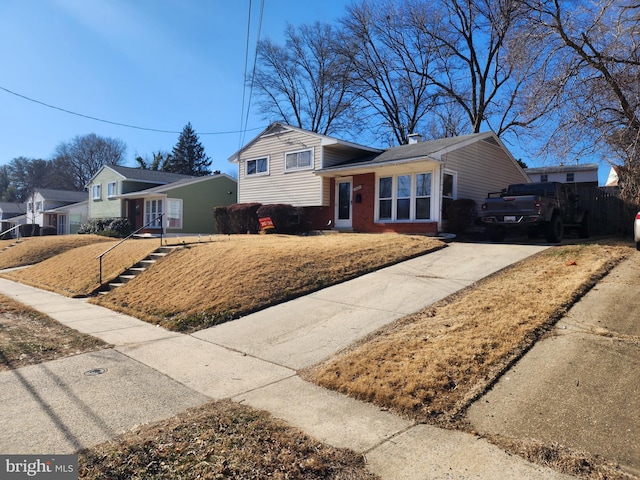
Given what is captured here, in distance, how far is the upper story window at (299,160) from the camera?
1820 centimetres

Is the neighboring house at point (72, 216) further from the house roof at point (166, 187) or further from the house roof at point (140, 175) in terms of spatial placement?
the house roof at point (166, 187)

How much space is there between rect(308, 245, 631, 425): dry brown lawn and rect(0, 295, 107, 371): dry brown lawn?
352 centimetres

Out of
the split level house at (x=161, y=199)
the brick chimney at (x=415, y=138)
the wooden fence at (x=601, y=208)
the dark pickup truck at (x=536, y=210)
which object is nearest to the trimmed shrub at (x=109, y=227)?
the split level house at (x=161, y=199)

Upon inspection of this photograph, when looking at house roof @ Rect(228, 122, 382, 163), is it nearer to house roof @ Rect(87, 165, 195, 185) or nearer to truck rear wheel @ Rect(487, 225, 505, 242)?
truck rear wheel @ Rect(487, 225, 505, 242)

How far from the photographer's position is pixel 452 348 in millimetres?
4629

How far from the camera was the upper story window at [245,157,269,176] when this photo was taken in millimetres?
20234

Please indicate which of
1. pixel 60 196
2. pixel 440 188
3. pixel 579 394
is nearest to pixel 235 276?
pixel 579 394

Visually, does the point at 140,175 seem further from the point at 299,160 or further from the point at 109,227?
the point at 299,160

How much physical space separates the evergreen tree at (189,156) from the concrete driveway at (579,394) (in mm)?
57040

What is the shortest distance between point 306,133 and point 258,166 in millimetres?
3630

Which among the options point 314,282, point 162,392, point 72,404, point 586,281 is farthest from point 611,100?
point 72,404

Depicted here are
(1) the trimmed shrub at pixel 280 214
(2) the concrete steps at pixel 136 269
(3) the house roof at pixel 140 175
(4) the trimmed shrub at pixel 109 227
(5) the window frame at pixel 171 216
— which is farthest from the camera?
(3) the house roof at pixel 140 175

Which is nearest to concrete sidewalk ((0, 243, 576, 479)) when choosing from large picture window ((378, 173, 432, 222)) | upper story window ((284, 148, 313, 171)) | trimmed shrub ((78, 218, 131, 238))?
large picture window ((378, 173, 432, 222))

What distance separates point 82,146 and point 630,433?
7833 centimetres
